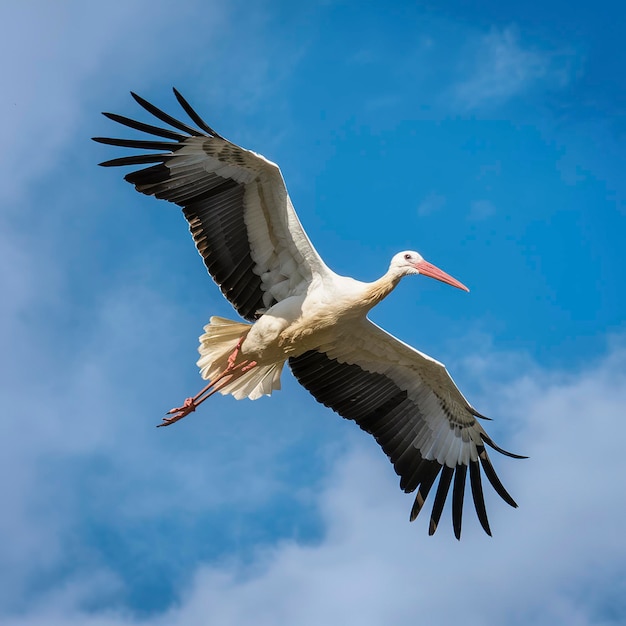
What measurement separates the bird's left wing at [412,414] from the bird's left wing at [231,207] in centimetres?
113

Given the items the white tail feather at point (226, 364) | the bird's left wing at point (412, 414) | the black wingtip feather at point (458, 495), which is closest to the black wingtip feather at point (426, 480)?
the bird's left wing at point (412, 414)

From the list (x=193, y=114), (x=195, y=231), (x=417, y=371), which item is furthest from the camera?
(x=417, y=371)

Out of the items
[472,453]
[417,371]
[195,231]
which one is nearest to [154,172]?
[195,231]

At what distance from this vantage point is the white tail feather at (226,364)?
469 inches

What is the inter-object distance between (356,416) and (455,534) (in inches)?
67.1

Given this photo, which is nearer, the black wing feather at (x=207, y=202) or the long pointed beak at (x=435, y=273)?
the black wing feather at (x=207, y=202)

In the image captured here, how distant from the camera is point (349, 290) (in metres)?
11.4

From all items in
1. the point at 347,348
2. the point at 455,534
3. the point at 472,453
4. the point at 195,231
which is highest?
the point at 195,231

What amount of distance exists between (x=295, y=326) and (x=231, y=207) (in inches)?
53.4

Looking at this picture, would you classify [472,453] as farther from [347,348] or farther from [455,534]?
[347,348]

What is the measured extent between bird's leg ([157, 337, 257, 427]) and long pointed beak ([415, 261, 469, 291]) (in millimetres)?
1989

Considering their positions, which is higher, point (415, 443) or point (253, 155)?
point (253, 155)

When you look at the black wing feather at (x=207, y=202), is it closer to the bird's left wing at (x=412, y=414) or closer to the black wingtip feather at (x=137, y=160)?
the black wingtip feather at (x=137, y=160)

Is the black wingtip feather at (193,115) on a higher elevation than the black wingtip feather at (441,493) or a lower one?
higher
